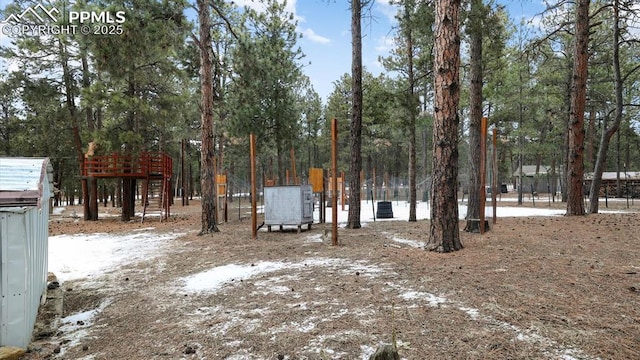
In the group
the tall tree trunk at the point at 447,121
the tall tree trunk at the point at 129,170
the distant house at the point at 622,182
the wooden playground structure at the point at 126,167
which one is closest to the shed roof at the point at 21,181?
the tall tree trunk at the point at 447,121

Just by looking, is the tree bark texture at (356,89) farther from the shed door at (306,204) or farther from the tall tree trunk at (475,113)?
the tall tree trunk at (475,113)

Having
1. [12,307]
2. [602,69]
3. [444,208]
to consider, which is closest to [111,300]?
[12,307]

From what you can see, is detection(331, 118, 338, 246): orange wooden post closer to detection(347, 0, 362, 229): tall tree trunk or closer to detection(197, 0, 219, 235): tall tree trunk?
detection(347, 0, 362, 229): tall tree trunk

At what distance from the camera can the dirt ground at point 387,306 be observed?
3006mm

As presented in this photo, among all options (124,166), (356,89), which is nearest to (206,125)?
(356,89)

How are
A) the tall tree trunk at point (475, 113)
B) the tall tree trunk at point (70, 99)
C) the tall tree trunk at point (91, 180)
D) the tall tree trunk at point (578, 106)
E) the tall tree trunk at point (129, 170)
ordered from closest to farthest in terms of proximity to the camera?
the tall tree trunk at point (475, 113) < the tall tree trunk at point (578, 106) < the tall tree trunk at point (129, 170) < the tall tree trunk at point (70, 99) < the tall tree trunk at point (91, 180)

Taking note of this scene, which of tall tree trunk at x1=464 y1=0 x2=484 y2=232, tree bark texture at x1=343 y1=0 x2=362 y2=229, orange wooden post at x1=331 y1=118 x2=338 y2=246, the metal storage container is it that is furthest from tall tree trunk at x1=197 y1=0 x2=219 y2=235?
tall tree trunk at x1=464 y1=0 x2=484 y2=232

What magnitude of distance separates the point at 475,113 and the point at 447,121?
330cm

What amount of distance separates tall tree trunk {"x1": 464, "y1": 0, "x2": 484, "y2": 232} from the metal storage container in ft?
15.1

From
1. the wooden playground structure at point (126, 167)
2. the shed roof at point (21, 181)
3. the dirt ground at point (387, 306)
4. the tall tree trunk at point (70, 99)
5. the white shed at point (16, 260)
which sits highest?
the tall tree trunk at point (70, 99)

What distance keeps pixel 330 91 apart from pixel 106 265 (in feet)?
110

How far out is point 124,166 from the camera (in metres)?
16.7

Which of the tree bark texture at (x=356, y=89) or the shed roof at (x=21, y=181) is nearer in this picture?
the shed roof at (x=21, y=181)

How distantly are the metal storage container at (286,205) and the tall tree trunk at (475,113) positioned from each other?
4599 mm
